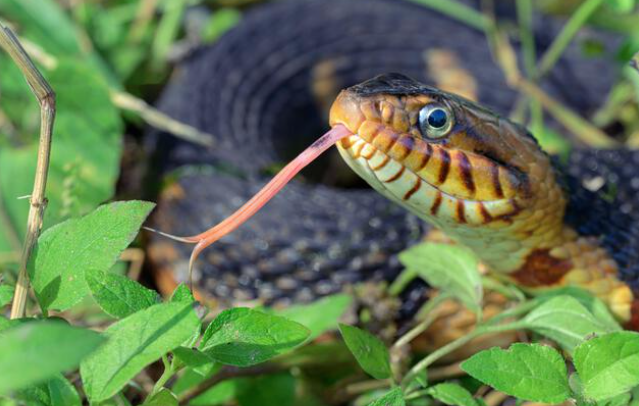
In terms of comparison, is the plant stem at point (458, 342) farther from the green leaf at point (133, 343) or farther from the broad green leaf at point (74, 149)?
the broad green leaf at point (74, 149)

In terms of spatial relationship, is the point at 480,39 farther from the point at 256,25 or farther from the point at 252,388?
the point at 252,388

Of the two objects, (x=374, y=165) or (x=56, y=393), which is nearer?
(x=56, y=393)

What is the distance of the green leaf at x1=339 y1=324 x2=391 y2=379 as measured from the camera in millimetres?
1536

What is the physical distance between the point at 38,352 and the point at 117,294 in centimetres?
41

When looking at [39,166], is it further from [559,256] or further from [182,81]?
[182,81]

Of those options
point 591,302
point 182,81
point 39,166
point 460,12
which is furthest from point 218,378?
point 460,12

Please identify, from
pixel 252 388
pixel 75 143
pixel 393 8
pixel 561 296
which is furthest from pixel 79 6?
pixel 561 296

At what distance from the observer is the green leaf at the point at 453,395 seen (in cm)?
150

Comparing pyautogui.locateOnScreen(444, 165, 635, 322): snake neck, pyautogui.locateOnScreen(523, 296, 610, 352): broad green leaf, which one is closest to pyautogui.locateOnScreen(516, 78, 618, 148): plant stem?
pyautogui.locateOnScreen(444, 165, 635, 322): snake neck

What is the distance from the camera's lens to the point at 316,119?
3596 mm

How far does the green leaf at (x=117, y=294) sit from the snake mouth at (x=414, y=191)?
532 millimetres

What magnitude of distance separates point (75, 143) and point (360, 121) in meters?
1.23

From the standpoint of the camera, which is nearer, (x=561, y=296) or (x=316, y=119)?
(x=561, y=296)

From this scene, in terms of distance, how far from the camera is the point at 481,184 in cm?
179
